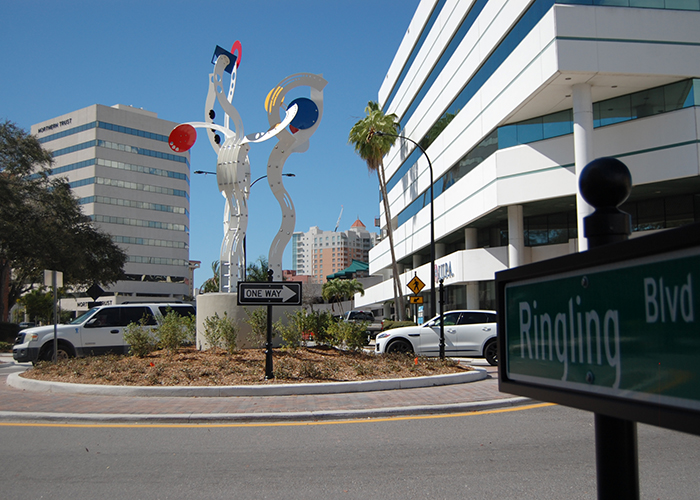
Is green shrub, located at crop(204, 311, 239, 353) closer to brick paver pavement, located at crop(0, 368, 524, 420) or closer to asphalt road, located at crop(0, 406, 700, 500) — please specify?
brick paver pavement, located at crop(0, 368, 524, 420)

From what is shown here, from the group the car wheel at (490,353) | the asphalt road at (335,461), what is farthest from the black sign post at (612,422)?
the car wheel at (490,353)

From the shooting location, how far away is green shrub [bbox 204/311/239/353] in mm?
13680

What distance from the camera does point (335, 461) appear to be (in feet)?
20.3

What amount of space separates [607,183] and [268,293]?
36.5ft

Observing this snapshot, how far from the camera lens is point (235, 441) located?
7133 millimetres

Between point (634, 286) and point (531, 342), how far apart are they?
376 millimetres

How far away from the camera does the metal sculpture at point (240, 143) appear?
16.7 metres

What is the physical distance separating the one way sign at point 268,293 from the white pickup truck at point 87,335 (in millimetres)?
5370

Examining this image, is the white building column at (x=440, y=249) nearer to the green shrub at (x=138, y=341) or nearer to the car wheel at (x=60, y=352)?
the car wheel at (x=60, y=352)

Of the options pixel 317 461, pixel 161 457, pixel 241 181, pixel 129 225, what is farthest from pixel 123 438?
pixel 129 225

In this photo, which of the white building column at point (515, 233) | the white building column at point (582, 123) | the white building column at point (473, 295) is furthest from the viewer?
the white building column at point (473, 295)

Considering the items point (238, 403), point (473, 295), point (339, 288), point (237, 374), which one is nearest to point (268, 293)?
point (237, 374)

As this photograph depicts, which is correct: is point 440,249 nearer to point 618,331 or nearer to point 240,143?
→ point 240,143

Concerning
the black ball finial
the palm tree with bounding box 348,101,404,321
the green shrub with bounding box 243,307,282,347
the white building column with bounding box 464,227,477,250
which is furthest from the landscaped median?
the palm tree with bounding box 348,101,404,321
